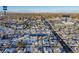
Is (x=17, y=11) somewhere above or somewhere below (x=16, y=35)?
above

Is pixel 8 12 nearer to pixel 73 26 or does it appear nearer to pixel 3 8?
pixel 3 8
